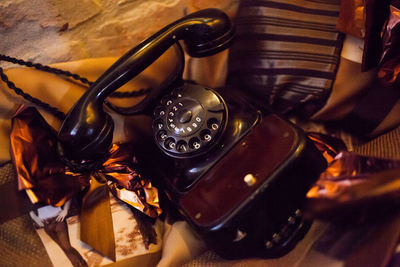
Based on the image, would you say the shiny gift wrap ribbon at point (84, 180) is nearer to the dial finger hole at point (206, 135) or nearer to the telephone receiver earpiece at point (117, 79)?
the telephone receiver earpiece at point (117, 79)

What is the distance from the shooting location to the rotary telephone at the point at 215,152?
586mm

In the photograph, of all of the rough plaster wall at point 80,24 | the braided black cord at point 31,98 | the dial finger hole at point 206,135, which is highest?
the rough plaster wall at point 80,24

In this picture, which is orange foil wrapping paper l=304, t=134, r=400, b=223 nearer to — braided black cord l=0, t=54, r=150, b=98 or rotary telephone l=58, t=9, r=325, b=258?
rotary telephone l=58, t=9, r=325, b=258

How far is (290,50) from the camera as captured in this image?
791mm

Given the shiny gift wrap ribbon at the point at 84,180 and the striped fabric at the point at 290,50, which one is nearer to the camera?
the shiny gift wrap ribbon at the point at 84,180

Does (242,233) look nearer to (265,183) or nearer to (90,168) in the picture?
(265,183)

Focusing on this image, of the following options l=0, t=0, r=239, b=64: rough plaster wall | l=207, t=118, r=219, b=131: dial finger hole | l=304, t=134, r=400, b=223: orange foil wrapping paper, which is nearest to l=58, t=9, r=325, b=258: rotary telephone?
l=207, t=118, r=219, b=131: dial finger hole

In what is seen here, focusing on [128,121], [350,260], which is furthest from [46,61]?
[350,260]

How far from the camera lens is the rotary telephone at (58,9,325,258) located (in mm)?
586

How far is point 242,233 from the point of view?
59cm

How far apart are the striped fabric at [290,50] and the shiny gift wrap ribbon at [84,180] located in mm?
330

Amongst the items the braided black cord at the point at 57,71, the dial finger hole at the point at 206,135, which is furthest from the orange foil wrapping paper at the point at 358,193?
the braided black cord at the point at 57,71

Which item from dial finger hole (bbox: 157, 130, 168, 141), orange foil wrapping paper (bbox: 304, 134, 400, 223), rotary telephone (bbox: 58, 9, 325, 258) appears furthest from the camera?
dial finger hole (bbox: 157, 130, 168, 141)

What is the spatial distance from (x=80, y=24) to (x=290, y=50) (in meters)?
0.51
